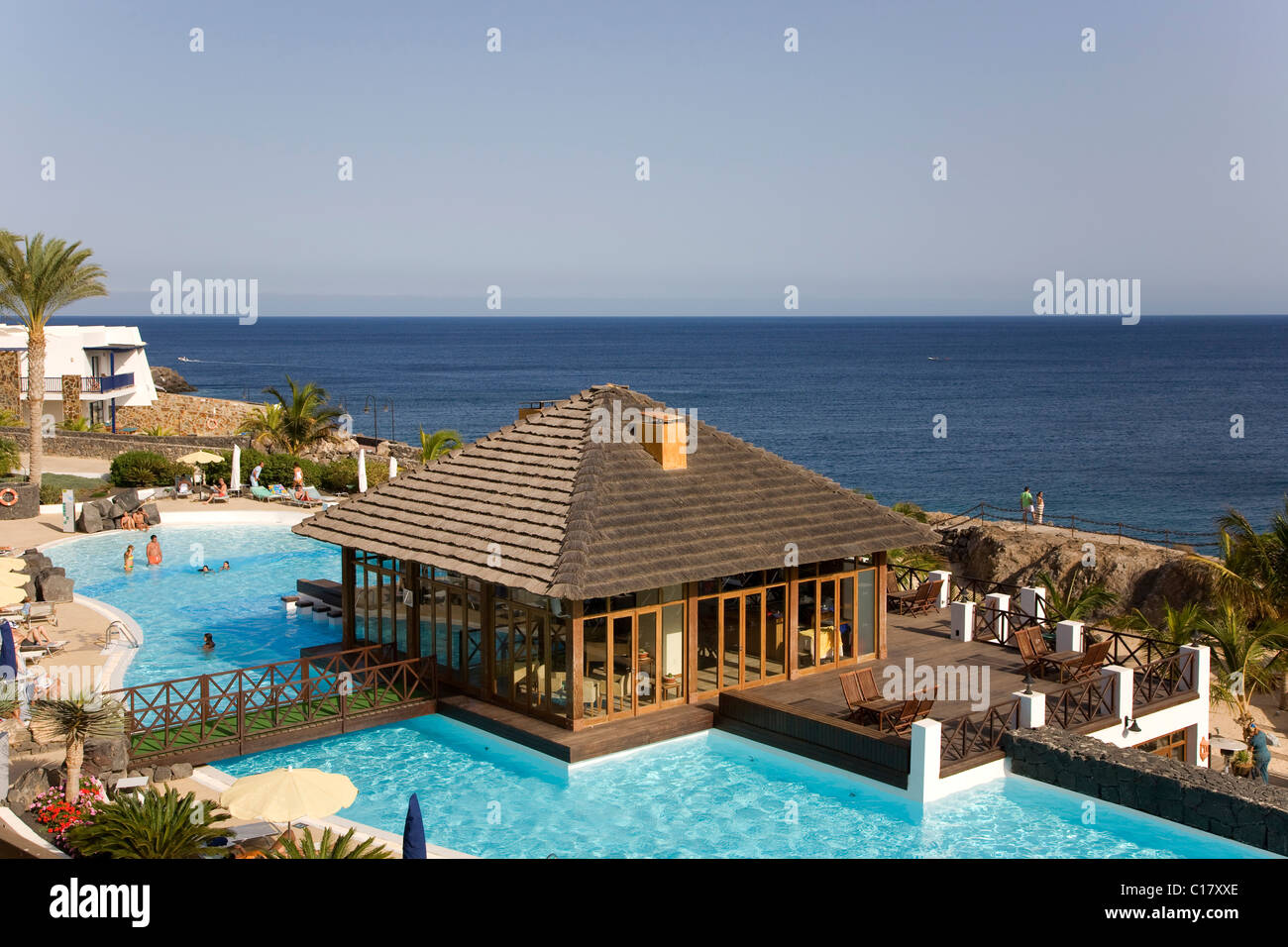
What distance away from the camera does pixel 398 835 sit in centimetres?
1570

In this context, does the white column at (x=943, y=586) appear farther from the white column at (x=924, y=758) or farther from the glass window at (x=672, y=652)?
the white column at (x=924, y=758)

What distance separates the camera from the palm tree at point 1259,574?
27406 millimetres

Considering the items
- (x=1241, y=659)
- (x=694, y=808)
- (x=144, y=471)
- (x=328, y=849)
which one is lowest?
(x=694, y=808)

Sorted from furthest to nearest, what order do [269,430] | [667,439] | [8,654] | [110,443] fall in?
[110,443] → [269,430] → [667,439] → [8,654]

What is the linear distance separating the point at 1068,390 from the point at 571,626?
13026 centimetres

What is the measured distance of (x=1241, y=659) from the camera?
23531mm

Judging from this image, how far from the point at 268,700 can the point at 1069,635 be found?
45.2 ft

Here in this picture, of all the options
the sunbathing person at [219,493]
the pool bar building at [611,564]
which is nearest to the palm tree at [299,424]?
the sunbathing person at [219,493]

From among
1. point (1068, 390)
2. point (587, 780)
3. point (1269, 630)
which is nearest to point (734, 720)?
point (587, 780)

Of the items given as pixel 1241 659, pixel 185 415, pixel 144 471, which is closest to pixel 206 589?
pixel 144 471

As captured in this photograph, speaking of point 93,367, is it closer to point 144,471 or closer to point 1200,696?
point 144,471

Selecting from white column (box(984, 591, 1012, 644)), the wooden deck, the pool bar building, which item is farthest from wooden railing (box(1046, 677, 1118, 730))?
the wooden deck

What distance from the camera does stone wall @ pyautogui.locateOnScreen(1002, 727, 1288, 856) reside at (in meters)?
15.9

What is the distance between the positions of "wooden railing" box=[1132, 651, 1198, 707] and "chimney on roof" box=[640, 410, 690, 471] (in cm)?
862
